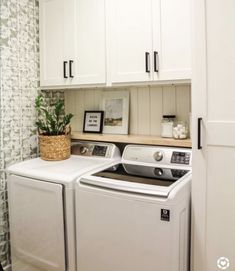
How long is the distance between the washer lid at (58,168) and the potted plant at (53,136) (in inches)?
2.5

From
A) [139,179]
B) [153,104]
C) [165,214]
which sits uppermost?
A: [153,104]

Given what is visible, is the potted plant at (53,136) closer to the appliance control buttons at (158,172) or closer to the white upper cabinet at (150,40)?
the white upper cabinet at (150,40)

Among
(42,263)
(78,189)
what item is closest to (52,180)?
(78,189)

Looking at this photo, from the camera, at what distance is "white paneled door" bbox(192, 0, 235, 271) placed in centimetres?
144

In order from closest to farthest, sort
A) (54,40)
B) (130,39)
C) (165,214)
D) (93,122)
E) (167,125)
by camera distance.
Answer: (165,214), (130,39), (167,125), (54,40), (93,122)

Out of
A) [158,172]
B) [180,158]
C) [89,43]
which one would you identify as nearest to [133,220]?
[158,172]

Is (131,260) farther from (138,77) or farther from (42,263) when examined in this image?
(138,77)

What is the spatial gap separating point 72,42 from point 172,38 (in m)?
0.84

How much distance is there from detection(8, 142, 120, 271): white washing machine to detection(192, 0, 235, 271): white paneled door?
77cm

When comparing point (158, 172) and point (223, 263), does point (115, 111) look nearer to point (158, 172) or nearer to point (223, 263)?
point (158, 172)

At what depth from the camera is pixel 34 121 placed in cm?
242

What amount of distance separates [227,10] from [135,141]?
1084 millimetres

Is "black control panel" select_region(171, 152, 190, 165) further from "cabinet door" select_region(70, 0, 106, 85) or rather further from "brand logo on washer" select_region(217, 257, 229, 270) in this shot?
"cabinet door" select_region(70, 0, 106, 85)

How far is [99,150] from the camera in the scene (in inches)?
90.4
